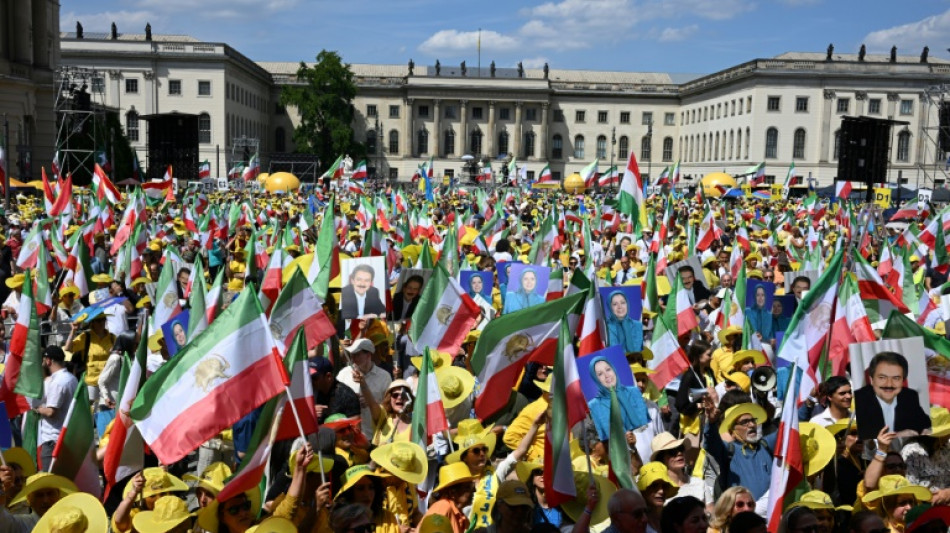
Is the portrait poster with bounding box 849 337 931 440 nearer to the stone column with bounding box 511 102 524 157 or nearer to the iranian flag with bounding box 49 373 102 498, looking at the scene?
the iranian flag with bounding box 49 373 102 498

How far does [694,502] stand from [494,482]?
1173 mm

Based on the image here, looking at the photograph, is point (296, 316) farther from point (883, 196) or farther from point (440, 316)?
point (883, 196)

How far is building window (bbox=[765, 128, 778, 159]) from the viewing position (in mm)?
80625

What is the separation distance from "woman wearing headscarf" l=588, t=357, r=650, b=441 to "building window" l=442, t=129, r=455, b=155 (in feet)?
305

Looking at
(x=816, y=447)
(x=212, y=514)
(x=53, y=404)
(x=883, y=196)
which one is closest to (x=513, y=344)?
(x=816, y=447)

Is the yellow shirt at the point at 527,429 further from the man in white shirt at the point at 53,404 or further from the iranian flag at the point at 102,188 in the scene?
the iranian flag at the point at 102,188

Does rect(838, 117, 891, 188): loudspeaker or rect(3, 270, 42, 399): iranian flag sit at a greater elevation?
rect(838, 117, 891, 188): loudspeaker

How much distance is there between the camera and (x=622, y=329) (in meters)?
9.36

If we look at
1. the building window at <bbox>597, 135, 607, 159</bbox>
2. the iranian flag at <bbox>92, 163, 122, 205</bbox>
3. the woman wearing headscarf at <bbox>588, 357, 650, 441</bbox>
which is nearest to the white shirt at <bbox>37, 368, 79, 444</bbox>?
the woman wearing headscarf at <bbox>588, 357, 650, 441</bbox>

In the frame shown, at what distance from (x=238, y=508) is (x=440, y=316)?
3.85 meters

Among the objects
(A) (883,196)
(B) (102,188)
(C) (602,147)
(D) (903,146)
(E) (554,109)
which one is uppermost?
(E) (554,109)

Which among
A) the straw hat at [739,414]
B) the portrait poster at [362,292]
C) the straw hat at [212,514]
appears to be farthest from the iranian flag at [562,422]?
the portrait poster at [362,292]

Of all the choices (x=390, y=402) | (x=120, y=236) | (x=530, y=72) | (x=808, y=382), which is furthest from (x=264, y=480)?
(x=530, y=72)

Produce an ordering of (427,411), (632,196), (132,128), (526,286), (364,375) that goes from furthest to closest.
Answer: (132,128) < (632,196) < (526,286) < (364,375) < (427,411)
